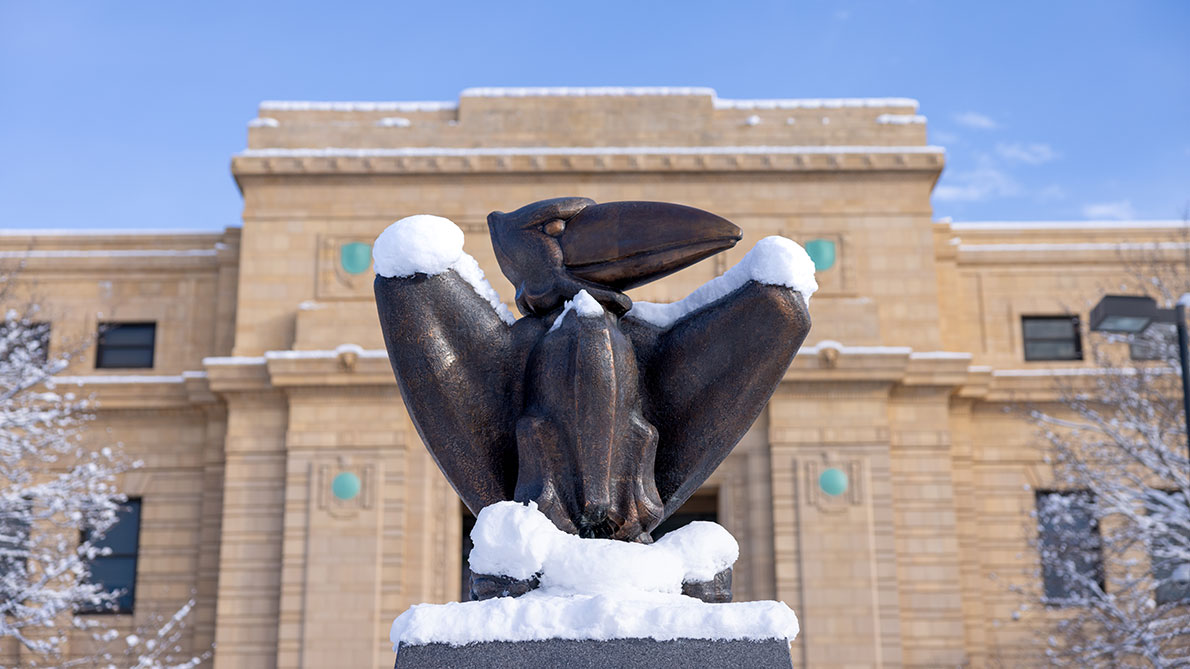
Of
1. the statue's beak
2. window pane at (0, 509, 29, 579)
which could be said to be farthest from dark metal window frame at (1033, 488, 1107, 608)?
the statue's beak

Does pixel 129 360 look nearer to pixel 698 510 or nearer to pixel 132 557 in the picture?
pixel 132 557

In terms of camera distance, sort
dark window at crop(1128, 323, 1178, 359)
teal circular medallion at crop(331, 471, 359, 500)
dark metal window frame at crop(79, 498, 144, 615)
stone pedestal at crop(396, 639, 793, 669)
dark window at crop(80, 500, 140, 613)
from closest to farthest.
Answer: stone pedestal at crop(396, 639, 793, 669) → dark window at crop(1128, 323, 1178, 359) → teal circular medallion at crop(331, 471, 359, 500) → dark metal window frame at crop(79, 498, 144, 615) → dark window at crop(80, 500, 140, 613)

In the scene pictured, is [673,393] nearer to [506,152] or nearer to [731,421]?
[731,421]

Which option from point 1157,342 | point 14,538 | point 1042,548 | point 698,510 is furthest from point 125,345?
point 1157,342

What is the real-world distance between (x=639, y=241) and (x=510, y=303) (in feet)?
56.0

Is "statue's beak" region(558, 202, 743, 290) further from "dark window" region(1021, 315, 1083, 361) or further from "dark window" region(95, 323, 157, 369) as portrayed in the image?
"dark window" region(95, 323, 157, 369)

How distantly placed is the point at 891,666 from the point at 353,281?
10.9 metres

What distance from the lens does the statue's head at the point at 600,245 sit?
502 centimetres

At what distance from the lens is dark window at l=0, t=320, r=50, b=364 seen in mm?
19719

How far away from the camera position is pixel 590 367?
477cm

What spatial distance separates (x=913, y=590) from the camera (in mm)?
21703

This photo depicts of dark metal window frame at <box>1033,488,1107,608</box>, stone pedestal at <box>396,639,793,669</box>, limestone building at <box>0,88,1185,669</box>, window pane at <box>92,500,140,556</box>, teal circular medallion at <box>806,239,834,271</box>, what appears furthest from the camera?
window pane at <box>92,500,140,556</box>

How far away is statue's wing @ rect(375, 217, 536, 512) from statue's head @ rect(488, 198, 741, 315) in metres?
0.19

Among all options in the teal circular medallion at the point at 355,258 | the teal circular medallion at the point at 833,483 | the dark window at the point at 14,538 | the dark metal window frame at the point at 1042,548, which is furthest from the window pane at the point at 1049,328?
the dark window at the point at 14,538
